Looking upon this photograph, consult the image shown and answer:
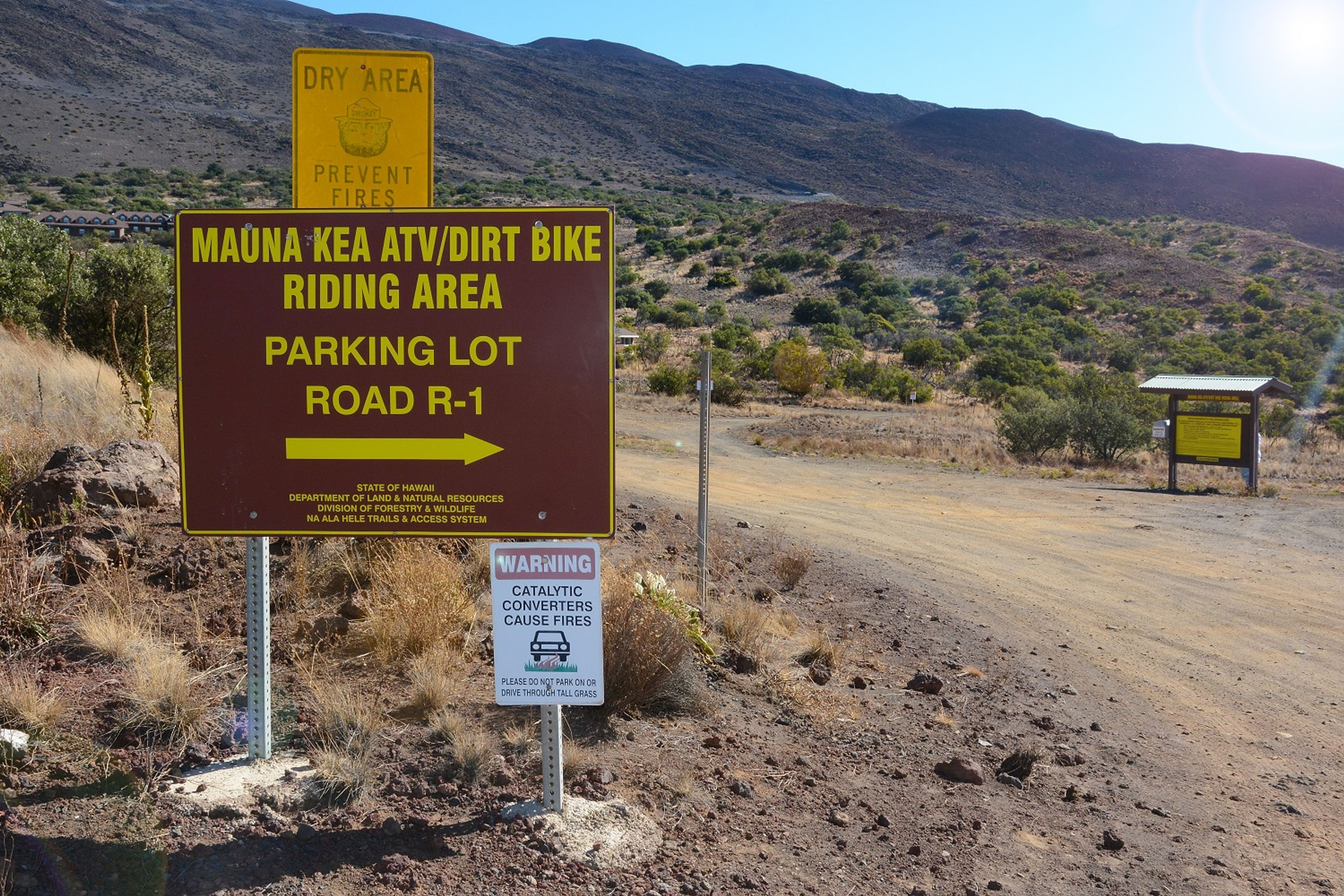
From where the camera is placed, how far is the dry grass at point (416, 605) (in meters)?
5.55

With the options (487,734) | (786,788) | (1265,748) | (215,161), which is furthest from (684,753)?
(215,161)

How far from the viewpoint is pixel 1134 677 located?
7.48 metres

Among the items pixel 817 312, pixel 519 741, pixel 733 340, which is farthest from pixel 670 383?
pixel 519 741

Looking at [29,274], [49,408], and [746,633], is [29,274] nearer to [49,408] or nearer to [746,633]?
[49,408]

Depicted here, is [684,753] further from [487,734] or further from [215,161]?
[215,161]

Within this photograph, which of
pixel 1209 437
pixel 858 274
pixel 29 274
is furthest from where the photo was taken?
pixel 858 274

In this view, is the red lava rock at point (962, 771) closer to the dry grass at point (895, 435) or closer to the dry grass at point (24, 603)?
the dry grass at point (24, 603)

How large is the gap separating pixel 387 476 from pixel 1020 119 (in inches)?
6193

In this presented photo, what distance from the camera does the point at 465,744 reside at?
14.6ft

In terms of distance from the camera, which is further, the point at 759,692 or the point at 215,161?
the point at 215,161

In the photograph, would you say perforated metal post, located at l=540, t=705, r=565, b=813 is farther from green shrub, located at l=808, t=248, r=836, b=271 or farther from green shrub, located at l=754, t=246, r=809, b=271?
green shrub, located at l=808, t=248, r=836, b=271

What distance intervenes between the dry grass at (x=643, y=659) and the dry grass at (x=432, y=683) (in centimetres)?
77

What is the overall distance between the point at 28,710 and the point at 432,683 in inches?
65.1

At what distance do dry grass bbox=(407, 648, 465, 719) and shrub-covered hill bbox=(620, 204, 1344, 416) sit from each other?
33.9 metres
